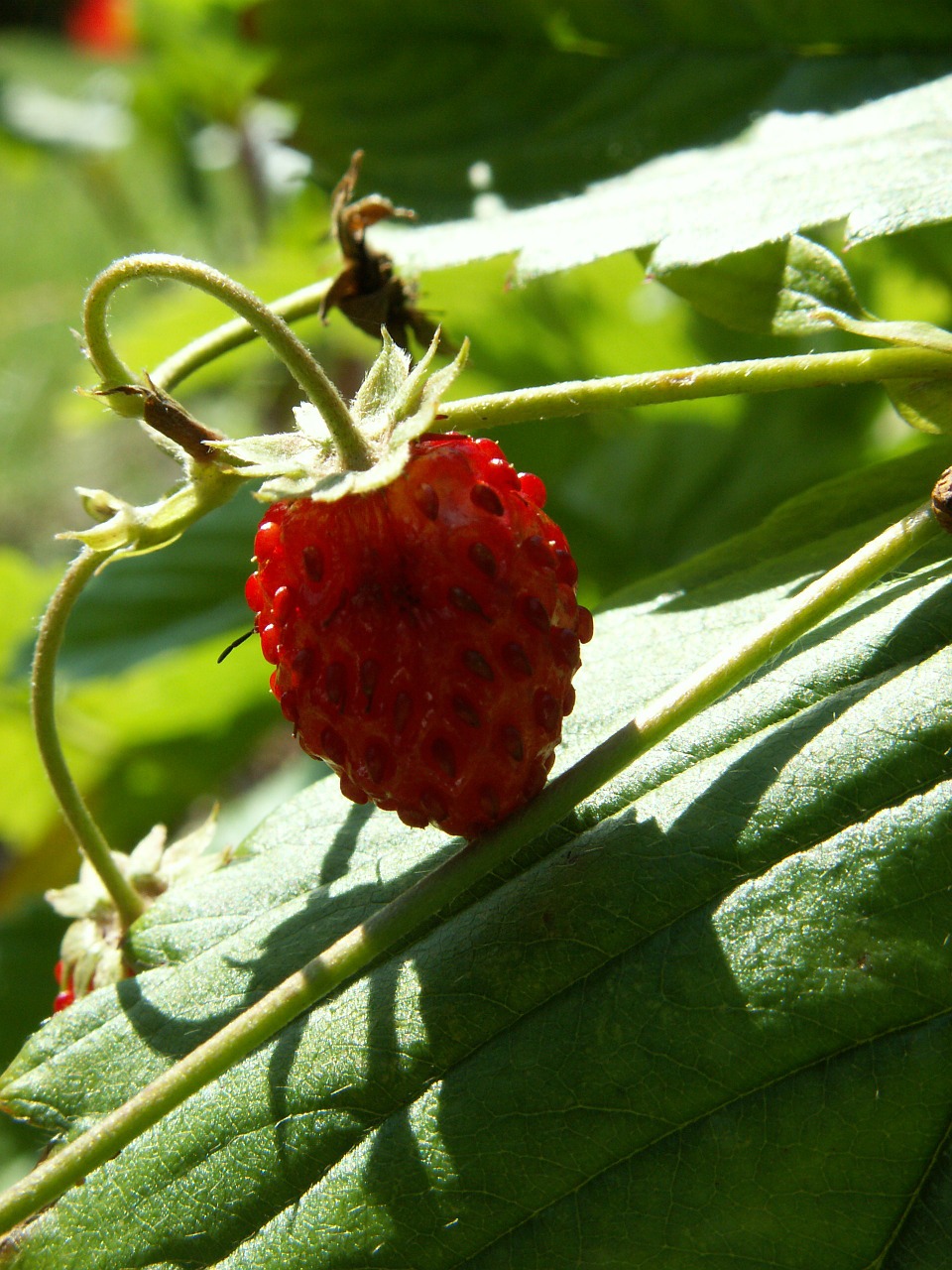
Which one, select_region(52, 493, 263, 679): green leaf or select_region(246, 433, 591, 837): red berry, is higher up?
select_region(52, 493, 263, 679): green leaf

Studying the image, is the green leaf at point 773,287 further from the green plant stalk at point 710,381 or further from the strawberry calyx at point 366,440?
the strawberry calyx at point 366,440

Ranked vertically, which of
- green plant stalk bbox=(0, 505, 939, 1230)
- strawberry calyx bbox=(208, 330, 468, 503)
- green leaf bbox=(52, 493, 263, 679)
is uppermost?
green leaf bbox=(52, 493, 263, 679)

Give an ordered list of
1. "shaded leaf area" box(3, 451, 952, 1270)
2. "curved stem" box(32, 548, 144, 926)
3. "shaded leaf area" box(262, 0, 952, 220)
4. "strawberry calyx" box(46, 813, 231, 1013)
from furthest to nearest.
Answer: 1. "shaded leaf area" box(262, 0, 952, 220)
2. "strawberry calyx" box(46, 813, 231, 1013)
3. "curved stem" box(32, 548, 144, 926)
4. "shaded leaf area" box(3, 451, 952, 1270)

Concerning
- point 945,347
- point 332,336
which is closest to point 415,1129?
point 945,347

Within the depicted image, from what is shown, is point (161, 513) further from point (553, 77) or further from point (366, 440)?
point (553, 77)

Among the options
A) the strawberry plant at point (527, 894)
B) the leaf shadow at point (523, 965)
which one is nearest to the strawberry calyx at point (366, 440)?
the strawberry plant at point (527, 894)

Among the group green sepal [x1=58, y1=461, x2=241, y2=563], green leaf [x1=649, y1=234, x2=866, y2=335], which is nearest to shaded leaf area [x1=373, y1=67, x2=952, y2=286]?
green leaf [x1=649, y1=234, x2=866, y2=335]

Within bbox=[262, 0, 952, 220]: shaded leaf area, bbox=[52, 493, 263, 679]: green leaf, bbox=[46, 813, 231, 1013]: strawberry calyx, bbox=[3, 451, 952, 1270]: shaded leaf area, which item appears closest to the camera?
bbox=[3, 451, 952, 1270]: shaded leaf area

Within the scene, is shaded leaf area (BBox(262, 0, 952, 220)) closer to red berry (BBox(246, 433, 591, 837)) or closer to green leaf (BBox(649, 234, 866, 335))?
green leaf (BBox(649, 234, 866, 335))
